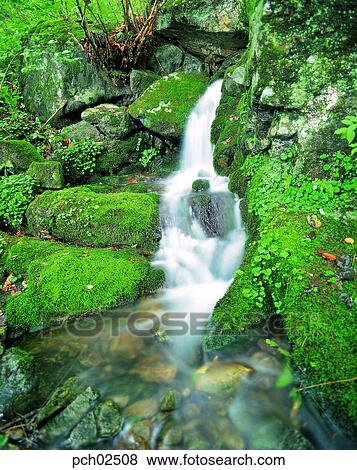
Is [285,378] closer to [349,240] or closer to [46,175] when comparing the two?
[349,240]

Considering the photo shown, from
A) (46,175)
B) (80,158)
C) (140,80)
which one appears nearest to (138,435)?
(46,175)

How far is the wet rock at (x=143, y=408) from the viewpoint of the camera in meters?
3.02

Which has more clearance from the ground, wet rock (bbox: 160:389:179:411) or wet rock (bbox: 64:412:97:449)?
wet rock (bbox: 64:412:97:449)

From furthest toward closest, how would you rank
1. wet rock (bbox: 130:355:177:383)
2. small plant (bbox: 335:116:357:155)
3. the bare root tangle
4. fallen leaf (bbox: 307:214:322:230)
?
1. the bare root tangle
2. fallen leaf (bbox: 307:214:322:230)
3. wet rock (bbox: 130:355:177:383)
4. small plant (bbox: 335:116:357:155)

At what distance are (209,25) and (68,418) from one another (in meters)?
9.13

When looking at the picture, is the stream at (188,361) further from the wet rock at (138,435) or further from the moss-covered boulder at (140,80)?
the moss-covered boulder at (140,80)

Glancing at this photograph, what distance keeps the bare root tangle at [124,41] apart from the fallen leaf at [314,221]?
313 inches

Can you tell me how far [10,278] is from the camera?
509 centimetres

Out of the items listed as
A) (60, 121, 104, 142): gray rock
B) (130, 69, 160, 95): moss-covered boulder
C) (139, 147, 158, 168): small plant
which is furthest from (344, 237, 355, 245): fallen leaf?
(130, 69, 160, 95): moss-covered boulder

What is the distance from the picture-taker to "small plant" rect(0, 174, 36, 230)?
6242 millimetres

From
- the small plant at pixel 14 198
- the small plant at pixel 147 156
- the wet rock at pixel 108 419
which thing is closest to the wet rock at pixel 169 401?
the wet rock at pixel 108 419

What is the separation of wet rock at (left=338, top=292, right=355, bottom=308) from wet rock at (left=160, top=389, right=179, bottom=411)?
1.96 meters

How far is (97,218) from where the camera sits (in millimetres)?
5754

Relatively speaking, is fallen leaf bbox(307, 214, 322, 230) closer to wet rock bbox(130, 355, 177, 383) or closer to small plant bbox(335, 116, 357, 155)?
small plant bbox(335, 116, 357, 155)
